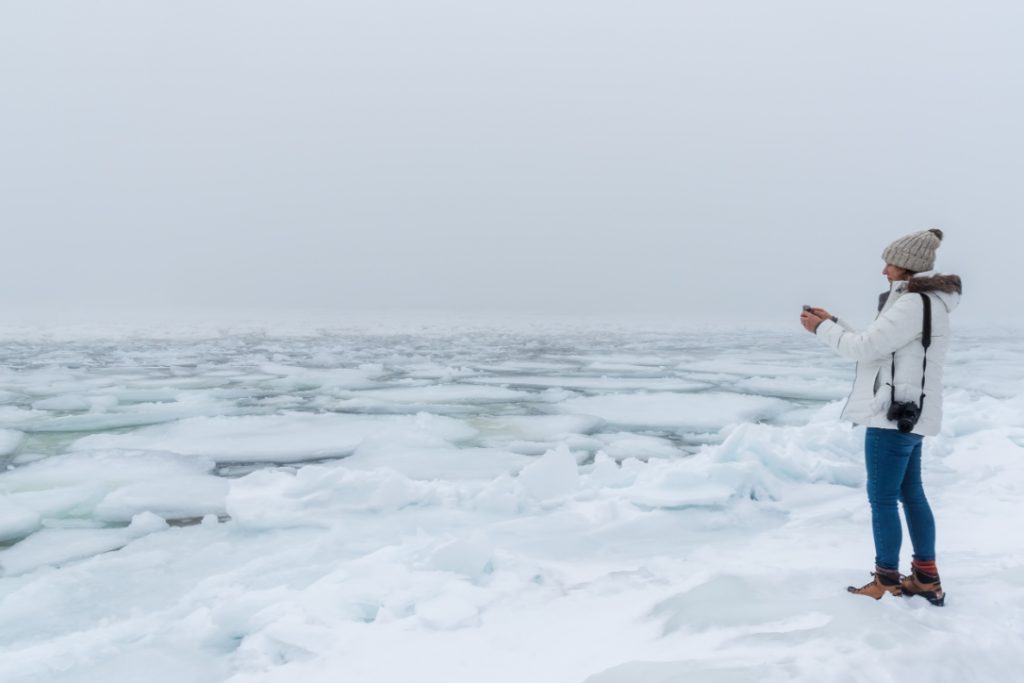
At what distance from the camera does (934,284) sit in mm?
2008

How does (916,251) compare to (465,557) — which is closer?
(916,251)

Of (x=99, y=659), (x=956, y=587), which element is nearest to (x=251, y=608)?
(x=99, y=659)

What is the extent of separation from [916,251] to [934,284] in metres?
0.12

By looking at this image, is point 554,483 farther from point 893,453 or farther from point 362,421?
point 362,421

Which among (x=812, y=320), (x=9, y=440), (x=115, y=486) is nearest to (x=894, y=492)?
(x=812, y=320)

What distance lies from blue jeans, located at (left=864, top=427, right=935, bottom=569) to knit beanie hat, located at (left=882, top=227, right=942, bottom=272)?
52cm

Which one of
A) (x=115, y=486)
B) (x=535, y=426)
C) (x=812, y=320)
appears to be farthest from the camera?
(x=535, y=426)

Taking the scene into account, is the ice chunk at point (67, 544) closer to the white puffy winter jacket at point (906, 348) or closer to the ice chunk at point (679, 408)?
→ the white puffy winter jacket at point (906, 348)

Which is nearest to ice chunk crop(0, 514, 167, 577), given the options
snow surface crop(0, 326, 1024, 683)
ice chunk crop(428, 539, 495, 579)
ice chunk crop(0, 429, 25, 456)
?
snow surface crop(0, 326, 1024, 683)

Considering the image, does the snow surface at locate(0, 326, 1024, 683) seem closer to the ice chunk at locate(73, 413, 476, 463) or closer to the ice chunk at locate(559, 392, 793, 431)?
the ice chunk at locate(73, 413, 476, 463)

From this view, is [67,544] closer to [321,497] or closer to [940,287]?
[321,497]

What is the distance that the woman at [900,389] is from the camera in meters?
2.01

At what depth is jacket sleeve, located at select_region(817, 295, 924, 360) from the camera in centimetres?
199

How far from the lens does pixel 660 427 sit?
7.86 meters
